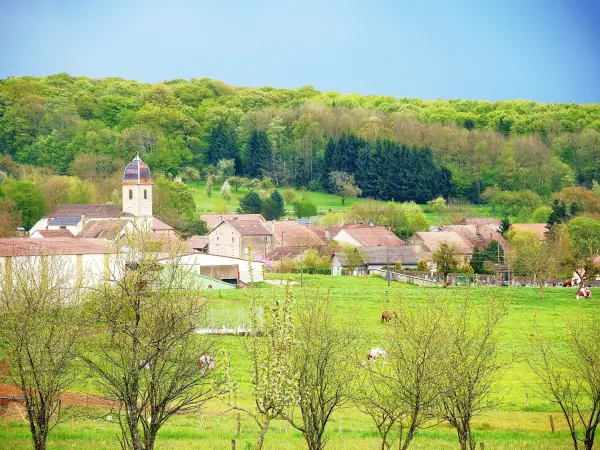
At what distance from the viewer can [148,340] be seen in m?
21.0

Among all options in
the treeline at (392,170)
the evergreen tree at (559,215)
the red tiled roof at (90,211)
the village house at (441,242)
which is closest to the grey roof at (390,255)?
the village house at (441,242)

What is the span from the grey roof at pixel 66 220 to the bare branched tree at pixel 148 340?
179ft

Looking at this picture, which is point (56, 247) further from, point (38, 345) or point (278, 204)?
point (278, 204)

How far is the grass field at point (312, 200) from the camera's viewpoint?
331ft

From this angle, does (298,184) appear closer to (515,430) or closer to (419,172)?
(419,172)

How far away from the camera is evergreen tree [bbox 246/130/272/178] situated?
122000mm

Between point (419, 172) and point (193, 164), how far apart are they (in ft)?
91.8

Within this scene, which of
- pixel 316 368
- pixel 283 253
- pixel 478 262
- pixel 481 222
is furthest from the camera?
pixel 481 222

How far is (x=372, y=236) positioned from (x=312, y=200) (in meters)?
30.1

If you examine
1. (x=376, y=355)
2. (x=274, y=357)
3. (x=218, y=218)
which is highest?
(x=274, y=357)

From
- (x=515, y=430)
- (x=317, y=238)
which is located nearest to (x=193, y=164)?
(x=317, y=238)

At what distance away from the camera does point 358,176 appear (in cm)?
11544

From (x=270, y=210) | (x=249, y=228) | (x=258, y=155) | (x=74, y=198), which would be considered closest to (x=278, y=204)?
(x=270, y=210)

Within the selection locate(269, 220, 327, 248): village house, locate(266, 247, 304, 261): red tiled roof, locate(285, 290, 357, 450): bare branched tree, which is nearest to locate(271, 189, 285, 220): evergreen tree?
locate(269, 220, 327, 248): village house
